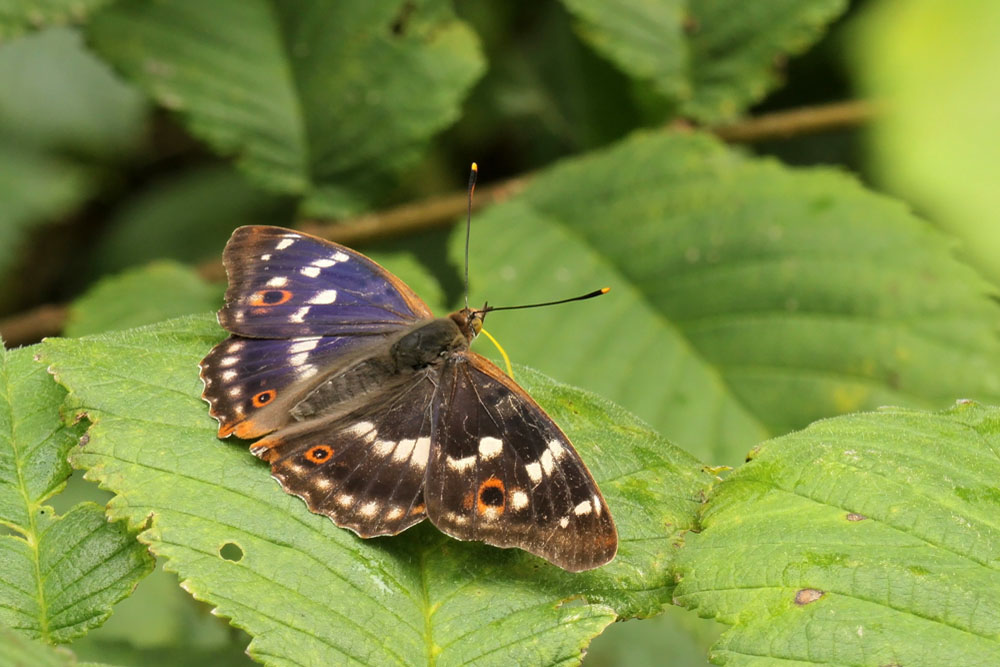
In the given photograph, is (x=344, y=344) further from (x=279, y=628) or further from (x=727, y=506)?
(x=727, y=506)

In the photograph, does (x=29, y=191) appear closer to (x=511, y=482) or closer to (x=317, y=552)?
(x=317, y=552)

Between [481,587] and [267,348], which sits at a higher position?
[267,348]

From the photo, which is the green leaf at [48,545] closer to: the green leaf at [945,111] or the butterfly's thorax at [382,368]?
the butterfly's thorax at [382,368]

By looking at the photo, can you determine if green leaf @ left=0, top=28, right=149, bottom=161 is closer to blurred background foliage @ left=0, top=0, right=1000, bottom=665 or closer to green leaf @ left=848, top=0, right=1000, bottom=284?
blurred background foliage @ left=0, top=0, right=1000, bottom=665

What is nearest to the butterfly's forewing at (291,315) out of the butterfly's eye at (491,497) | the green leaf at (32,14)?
the butterfly's eye at (491,497)

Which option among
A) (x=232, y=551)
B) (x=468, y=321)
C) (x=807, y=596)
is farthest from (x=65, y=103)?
(x=807, y=596)

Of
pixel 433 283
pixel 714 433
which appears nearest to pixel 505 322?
pixel 433 283

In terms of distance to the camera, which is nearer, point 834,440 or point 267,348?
point 834,440
